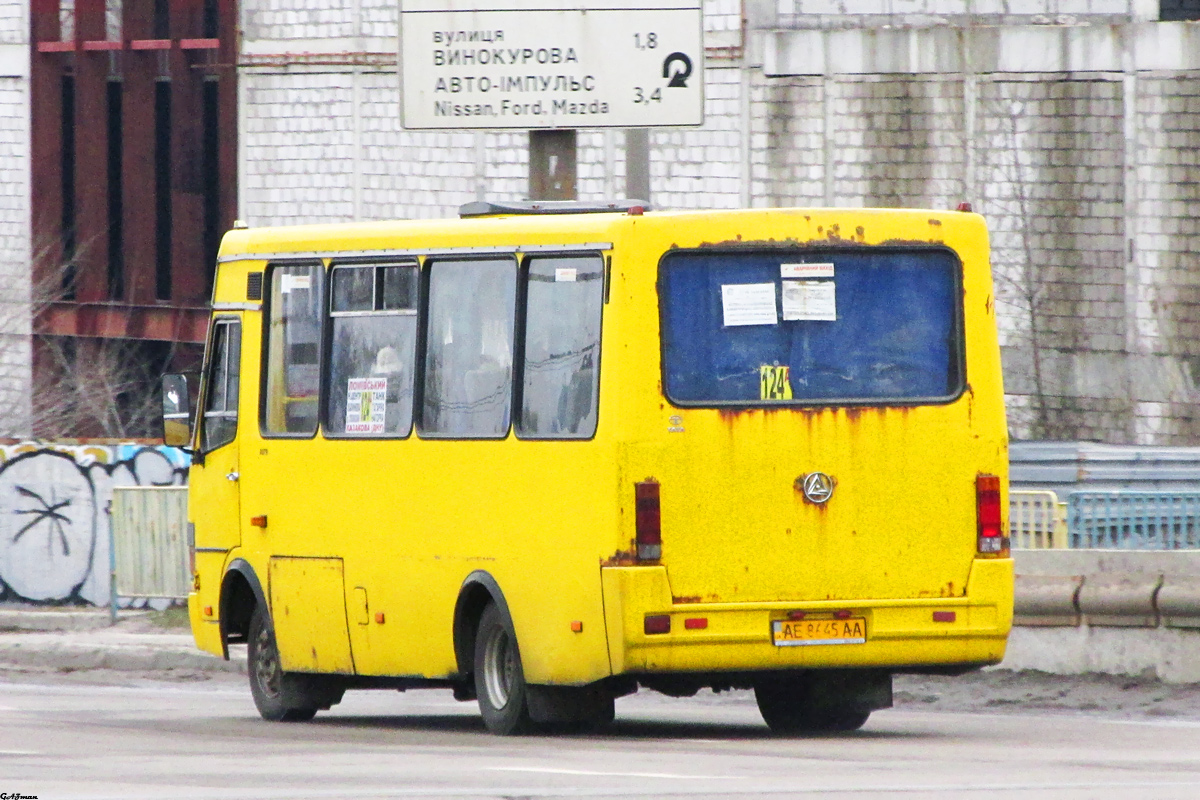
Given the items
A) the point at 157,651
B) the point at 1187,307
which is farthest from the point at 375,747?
the point at 1187,307

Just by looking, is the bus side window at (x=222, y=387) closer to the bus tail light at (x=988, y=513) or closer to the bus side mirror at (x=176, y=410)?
the bus side mirror at (x=176, y=410)

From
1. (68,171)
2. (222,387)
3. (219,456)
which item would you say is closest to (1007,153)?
(68,171)

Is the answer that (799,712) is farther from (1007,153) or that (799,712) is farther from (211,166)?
(211,166)

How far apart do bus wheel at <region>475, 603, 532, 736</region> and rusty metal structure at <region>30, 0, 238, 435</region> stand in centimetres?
2538


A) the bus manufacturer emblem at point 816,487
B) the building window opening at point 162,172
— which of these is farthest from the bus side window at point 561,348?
the building window opening at point 162,172

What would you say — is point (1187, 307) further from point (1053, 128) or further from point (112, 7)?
point (112, 7)

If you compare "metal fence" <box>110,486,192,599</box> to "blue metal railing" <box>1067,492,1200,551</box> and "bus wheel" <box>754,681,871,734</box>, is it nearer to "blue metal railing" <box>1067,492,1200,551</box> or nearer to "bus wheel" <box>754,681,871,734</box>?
"blue metal railing" <box>1067,492,1200,551</box>

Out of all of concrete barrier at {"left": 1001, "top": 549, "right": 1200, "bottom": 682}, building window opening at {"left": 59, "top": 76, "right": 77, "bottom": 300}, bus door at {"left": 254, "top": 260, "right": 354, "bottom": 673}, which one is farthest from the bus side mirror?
building window opening at {"left": 59, "top": 76, "right": 77, "bottom": 300}

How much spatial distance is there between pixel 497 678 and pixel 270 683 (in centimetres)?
240

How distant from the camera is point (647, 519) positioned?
11.3 meters

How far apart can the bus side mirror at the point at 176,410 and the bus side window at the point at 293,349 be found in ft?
1.79

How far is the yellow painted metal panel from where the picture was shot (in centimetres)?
1338

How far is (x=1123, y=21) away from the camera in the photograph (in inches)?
1239

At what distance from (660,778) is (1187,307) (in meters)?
21.9
